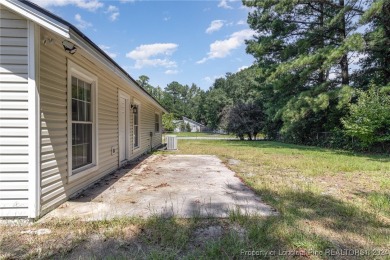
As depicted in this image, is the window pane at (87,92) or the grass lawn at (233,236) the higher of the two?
the window pane at (87,92)

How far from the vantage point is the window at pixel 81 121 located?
4.26 m

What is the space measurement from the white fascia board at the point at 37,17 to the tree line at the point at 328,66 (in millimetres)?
12509

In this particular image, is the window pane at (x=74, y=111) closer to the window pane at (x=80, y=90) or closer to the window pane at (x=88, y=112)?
the window pane at (x=80, y=90)

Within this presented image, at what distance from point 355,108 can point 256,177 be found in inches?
333

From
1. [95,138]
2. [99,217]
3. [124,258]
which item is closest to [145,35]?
[95,138]

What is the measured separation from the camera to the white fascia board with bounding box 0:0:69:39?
299 cm

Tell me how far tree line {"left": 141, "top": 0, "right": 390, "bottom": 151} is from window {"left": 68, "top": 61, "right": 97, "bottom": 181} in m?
11.6

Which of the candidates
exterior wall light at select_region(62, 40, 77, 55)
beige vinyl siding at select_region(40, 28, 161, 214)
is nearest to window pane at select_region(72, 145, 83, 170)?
beige vinyl siding at select_region(40, 28, 161, 214)

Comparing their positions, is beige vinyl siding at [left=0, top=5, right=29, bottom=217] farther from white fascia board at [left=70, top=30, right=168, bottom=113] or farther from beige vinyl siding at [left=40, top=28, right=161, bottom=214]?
white fascia board at [left=70, top=30, right=168, bottom=113]

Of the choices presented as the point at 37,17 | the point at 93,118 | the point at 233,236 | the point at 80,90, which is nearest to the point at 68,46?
the point at 37,17

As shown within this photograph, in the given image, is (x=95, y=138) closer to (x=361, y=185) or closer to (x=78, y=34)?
(x=78, y=34)

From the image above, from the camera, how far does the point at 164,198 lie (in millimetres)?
4258

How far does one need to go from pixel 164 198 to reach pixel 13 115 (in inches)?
99.2

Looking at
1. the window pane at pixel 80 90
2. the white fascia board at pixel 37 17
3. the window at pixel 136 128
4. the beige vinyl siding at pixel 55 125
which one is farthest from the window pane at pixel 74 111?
the window at pixel 136 128
